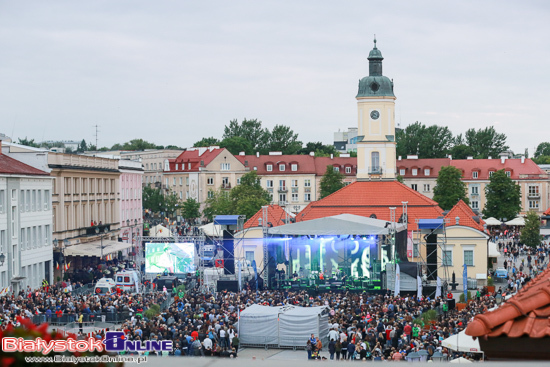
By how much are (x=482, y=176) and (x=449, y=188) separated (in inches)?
414

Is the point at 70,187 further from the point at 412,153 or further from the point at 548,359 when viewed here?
the point at 412,153

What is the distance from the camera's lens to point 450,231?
52.1 meters

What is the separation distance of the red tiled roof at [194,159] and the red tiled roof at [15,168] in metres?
62.5

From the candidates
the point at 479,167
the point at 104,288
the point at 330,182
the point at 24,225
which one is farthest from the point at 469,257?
the point at 479,167

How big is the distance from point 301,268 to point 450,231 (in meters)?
11.2

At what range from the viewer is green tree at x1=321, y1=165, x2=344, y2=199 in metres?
102

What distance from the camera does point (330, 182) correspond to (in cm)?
10238

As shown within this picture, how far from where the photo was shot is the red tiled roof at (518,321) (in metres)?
7.56

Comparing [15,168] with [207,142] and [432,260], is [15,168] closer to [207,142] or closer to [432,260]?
[432,260]

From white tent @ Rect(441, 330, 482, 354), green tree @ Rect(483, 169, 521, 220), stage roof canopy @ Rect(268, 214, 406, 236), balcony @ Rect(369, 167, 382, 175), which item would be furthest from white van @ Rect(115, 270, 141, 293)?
green tree @ Rect(483, 169, 521, 220)

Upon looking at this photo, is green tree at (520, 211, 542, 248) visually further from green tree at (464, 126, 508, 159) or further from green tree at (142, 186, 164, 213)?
green tree at (464, 126, 508, 159)

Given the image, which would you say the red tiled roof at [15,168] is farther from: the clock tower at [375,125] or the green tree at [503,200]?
the green tree at [503,200]

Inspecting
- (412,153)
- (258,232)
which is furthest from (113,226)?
(412,153)

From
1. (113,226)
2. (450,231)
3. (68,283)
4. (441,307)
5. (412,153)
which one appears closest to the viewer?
(441,307)
